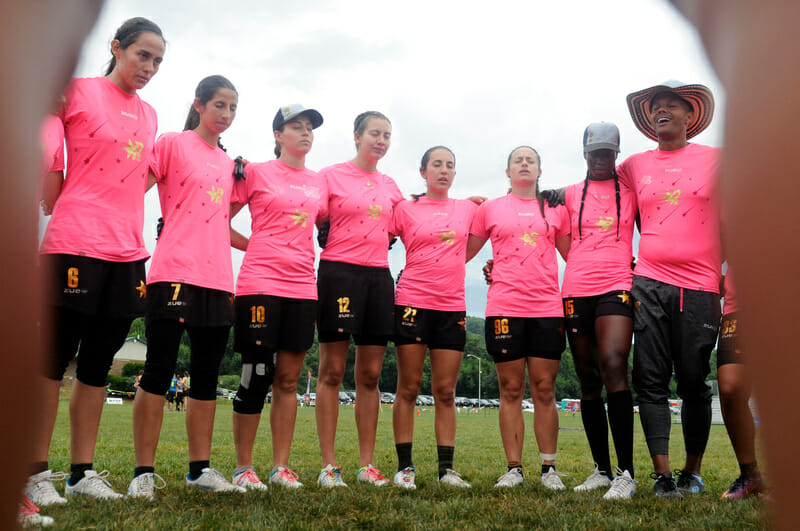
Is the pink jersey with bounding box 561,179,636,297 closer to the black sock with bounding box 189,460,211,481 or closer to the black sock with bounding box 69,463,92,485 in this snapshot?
the black sock with bounding box 189,460,211,481

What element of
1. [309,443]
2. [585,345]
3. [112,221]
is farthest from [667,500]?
[309,443]

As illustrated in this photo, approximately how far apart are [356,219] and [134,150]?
2244 mm

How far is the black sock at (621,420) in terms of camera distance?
17.6 feet

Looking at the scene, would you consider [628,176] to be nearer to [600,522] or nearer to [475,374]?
[600,522]

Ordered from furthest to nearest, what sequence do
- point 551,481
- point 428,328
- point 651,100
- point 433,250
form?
point 433,250 → point 428,328 → point 551,481 → point 651,100

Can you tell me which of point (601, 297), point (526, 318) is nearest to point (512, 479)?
point (526, 318)

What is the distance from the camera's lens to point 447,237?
655 cm

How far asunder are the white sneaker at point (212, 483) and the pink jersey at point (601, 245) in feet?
11.3

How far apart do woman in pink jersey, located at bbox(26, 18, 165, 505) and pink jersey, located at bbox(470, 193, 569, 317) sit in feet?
11.3

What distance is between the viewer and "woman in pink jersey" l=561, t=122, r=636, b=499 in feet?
17.6

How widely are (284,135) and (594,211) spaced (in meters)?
3.06

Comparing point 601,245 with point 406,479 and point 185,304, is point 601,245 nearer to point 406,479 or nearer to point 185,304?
point 406,479

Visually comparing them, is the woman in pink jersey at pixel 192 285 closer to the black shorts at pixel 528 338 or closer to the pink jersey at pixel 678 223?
the black shorts at pixel 528 338

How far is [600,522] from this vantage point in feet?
12.7
